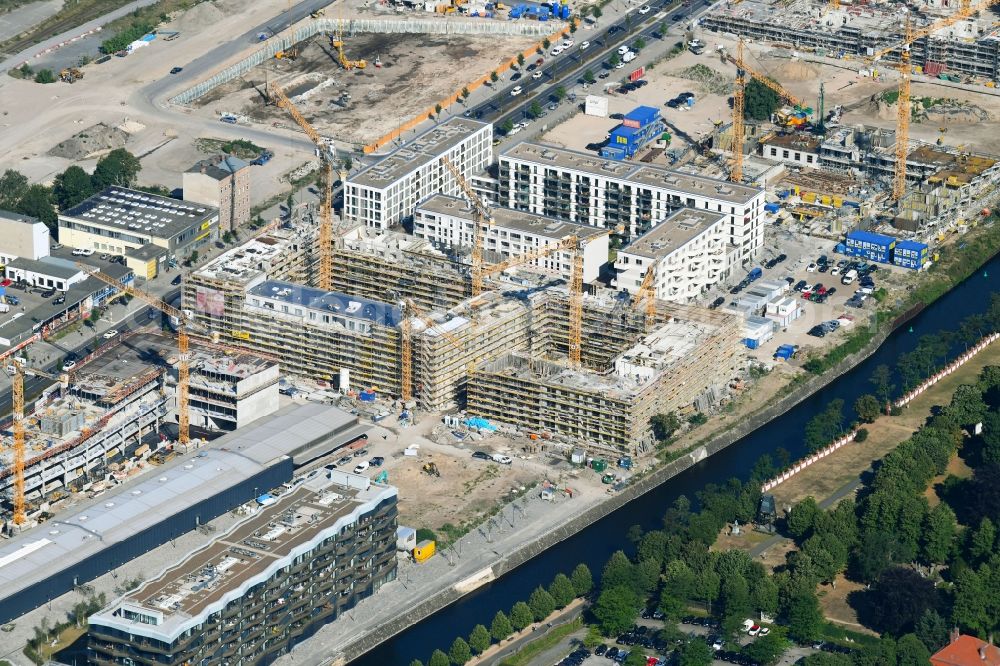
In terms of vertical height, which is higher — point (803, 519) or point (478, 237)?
point (478, 237)

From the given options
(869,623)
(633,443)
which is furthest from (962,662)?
(633,443)

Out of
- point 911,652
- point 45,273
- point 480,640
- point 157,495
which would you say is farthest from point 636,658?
point 45,273

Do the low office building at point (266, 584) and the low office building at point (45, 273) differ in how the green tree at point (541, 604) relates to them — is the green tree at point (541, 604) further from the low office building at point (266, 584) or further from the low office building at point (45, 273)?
the low office building at point (45, 273)

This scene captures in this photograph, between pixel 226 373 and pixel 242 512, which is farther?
pixel 226 373

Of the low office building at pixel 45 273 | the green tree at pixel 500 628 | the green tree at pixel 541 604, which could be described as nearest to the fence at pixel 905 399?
the green tree at pixel 541 604

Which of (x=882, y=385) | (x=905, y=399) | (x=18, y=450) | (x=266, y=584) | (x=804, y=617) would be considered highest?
(x=18, y=450)

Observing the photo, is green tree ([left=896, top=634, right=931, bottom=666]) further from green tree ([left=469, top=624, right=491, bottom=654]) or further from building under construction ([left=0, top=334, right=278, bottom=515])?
building under construction ([left=0, top=334, right=278, bottom=515])

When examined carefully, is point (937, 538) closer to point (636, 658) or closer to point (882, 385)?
point (636, 658)

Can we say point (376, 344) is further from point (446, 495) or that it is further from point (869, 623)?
point (869, 623)
